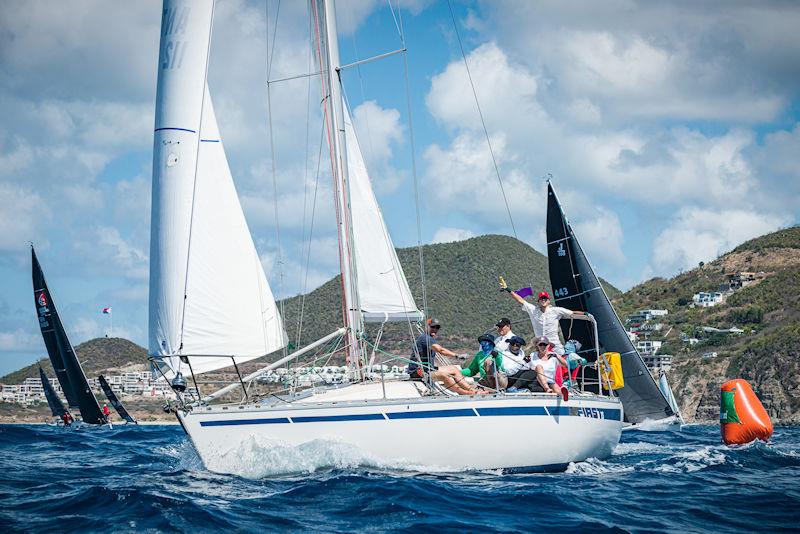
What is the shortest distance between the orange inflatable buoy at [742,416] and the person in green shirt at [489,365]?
4.60m

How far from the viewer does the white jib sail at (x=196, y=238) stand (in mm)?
12734

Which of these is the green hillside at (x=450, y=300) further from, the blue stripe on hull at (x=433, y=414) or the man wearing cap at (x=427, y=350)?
the blue stripe on hull at (x=433, y=414)

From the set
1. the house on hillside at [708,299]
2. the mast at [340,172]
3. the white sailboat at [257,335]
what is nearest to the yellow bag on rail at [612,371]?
the white sailboat at [257,335]

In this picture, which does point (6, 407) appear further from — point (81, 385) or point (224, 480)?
point (224, 480)

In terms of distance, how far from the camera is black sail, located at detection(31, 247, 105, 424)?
32.0m

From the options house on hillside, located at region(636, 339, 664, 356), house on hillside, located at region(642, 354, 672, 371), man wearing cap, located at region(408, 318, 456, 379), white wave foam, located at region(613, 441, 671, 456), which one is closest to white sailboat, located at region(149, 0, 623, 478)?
man wearing cap, located at region(408, 318, 456, 379)

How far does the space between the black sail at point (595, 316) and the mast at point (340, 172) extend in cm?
711

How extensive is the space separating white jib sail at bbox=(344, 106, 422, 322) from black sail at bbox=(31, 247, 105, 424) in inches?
822

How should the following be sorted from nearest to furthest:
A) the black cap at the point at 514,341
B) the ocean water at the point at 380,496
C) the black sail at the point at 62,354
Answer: the ocean water at the point at 380,496 → the black cap at the point at 514,341 → the black sail at the point at 62,354

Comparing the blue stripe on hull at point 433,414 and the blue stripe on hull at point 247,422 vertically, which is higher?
the blue stripe on hull at point 433,414

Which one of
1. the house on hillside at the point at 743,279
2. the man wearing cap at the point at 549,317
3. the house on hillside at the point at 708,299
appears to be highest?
the house on hillside at the point at 743,279

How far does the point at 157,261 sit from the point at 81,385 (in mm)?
22975

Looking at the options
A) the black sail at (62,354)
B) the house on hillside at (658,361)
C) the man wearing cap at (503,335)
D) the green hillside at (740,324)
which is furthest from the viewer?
the house on hillside at (658,361)

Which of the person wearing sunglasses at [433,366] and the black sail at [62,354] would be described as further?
the black sail at [62,354]
